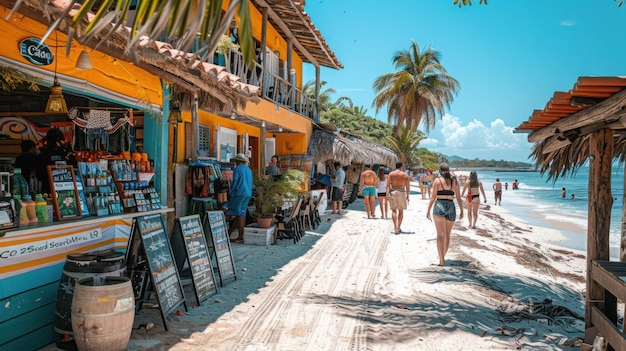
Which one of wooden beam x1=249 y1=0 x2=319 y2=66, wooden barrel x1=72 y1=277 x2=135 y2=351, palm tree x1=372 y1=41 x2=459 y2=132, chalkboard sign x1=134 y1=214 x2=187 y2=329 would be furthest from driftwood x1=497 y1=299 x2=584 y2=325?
palm tree x1=372 y1=41 x2=459 y2=132

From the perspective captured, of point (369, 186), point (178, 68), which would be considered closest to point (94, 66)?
point (178, 68)

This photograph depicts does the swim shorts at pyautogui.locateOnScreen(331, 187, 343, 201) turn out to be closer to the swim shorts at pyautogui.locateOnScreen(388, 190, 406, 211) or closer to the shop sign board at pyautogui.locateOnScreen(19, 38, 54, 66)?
the swim shorts at pyautogui.locateOnScreen(388, 190, 406, 211)

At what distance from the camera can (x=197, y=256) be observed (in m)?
4.94

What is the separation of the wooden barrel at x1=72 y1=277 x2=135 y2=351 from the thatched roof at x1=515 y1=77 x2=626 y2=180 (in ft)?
12.7

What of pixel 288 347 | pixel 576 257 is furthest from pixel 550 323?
pixel 576 257

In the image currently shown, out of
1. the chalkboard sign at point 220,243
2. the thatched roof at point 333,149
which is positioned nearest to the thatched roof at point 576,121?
the chalkboard sign at point 220,243

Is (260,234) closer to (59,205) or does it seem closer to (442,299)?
(442,299)

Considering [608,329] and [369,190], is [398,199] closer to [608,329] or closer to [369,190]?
[369,190]

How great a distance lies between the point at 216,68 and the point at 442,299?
423 centimetres

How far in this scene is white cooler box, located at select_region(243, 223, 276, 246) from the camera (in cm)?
841

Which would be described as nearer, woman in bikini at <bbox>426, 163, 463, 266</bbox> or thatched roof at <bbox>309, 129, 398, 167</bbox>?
woman in bikini at <bbox>426, 163, 463, 266</bbox>

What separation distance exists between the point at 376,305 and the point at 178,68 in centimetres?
358

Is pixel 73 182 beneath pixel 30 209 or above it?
above

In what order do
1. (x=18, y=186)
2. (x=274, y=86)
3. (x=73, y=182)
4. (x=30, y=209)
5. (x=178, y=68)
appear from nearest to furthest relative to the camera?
1. (x=30, y=209)
2. (x=18, y=186)
3. (x=73, y=182)
4. (x=178, y=68)
5. (x=274, y=86)
